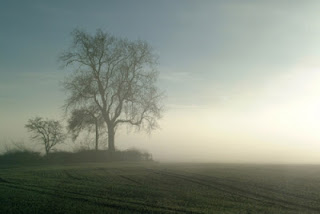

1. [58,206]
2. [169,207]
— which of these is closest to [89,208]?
[58,206]

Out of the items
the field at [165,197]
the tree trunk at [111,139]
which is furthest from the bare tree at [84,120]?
the field at [165,197]

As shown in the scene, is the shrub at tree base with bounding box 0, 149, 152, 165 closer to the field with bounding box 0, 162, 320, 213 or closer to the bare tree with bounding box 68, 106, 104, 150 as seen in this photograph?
the bare tree with bounding box 68, 106, 104, 150

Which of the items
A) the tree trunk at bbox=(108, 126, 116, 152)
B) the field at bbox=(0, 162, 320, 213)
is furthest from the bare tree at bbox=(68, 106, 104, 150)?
the field at bbox=(0, 162, 320, 213)

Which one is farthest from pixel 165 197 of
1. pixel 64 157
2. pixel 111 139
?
pixel 111 139

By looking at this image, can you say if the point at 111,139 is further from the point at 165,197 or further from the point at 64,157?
the point at 165,197

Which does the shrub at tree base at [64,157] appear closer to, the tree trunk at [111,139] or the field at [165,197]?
the tree trunk at [111,139]

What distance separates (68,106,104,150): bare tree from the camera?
37875 millimetres

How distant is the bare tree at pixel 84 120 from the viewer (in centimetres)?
3788

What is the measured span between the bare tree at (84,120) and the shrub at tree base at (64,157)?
1.74 m

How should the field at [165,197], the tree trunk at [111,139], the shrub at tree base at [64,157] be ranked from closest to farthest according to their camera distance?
the field at [165,197], the shrub at tree base at [64,157], the tree trunk at [111,139]

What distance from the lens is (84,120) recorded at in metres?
38.0

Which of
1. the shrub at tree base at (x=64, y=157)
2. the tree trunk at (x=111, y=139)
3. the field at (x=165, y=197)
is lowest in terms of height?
the field at (x=165, y=197)

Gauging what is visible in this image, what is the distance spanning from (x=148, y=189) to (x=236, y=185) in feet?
13.0

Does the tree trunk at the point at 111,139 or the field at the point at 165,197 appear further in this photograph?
the tree trunk at the point at 111,139
